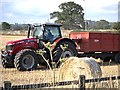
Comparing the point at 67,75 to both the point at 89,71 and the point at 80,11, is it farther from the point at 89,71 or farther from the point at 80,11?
the point at 80,11

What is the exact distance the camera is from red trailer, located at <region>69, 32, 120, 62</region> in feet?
54.0

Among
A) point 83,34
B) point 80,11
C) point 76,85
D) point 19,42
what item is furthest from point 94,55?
point 80,11

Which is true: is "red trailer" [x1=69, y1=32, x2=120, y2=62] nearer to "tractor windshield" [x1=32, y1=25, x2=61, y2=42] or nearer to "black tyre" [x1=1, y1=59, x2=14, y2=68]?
"tractor windshield" [x1=32, y1=25, x2=61, y2=42]

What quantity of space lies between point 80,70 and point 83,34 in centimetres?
800

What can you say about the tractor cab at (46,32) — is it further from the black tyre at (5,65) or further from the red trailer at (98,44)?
the red trailer at (98,44)

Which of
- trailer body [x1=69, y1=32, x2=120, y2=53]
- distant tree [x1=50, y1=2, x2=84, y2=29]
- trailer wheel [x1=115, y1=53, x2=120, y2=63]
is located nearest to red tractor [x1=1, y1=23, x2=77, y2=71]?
trailer body [x1=69, y1=32, x2=120, y2=53]

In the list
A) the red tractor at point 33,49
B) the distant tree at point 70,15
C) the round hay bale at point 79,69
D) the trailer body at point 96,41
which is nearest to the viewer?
the round hay bale at point 79,69

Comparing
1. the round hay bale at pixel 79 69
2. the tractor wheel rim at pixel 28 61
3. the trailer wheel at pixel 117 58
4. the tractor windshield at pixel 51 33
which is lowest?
the trailer wheel at pixel 117 58

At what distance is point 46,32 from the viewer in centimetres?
1455

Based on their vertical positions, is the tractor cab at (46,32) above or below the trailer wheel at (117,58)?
above

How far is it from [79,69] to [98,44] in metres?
8.20

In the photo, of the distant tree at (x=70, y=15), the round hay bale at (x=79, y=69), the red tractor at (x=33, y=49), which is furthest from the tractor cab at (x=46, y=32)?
the distant tree at (x=70, y=15)

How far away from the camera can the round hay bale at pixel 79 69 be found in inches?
336

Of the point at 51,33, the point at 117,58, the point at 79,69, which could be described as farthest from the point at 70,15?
the point at 79,69
